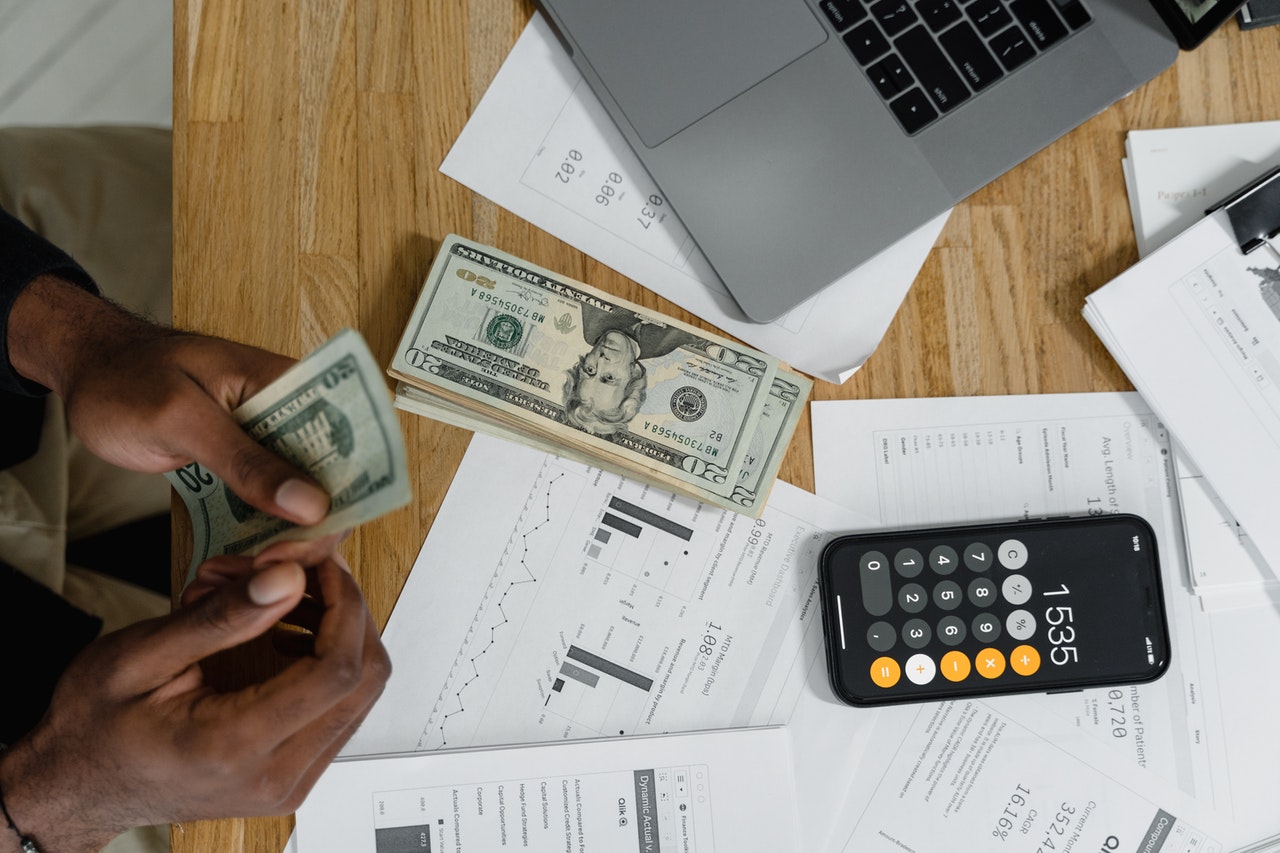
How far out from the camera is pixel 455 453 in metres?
0.62

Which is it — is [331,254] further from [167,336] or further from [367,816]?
[367,816]

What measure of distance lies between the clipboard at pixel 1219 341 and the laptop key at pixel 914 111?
0.55ft

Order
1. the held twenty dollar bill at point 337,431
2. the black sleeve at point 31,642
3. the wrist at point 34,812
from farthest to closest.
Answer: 1. the black sleeve at point 31,642
2. the wrist at point 34,812
3. the held twenty dollar bill at point 337,431

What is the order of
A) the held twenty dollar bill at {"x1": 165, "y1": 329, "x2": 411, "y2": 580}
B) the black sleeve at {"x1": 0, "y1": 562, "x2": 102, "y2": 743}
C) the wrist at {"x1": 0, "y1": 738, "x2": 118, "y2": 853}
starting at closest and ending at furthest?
the held twenty dollar bill at {"x1": 165, "y1": 329, "x2": 411, "y2": 580}, the wrist at {"x1": 0, "y1": 738, "x2": 118, "y2": 853}, the black sleeve at {"x1": 0, "y1": 562, "x2": 102, "y2": 743}

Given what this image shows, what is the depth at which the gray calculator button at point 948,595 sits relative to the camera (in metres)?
0.62

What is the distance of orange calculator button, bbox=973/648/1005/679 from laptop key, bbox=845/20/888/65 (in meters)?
0.40

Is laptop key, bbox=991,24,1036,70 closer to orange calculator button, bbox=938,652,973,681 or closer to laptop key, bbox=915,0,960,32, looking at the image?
laptop key, bbox=915,0,960,32

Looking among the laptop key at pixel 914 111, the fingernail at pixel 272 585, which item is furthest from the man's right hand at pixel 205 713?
the laptop key at pixel 914 111

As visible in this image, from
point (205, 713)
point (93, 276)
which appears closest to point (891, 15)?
point (205, 713)

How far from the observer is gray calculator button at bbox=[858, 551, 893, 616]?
62 cm

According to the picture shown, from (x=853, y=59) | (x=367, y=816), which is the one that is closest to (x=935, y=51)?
(x=853, y=59)

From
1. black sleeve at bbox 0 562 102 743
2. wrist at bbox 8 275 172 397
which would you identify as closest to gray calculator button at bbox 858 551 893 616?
wrist at bbox 8 275 172 397

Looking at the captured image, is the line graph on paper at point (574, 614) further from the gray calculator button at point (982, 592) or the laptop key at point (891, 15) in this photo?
the laptop key at point (891, 15)

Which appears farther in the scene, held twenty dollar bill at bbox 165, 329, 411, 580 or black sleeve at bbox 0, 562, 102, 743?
black sleeve at bbox 0, 562, 102, 743
